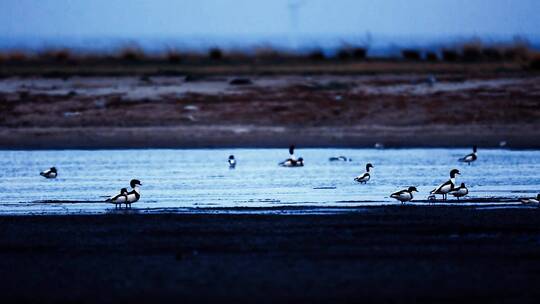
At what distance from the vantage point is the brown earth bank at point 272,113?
26766 millimetres

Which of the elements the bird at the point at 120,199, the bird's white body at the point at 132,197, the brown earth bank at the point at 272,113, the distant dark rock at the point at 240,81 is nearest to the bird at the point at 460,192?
the bird's white body at the point at 132,197

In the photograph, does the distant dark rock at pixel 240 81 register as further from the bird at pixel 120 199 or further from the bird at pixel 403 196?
the bird at pixel 403 196

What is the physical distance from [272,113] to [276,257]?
725 inches

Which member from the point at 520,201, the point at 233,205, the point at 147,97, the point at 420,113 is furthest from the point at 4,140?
the point at 520,201

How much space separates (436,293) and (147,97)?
22.7 meters

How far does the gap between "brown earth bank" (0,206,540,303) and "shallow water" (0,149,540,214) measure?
1.45m

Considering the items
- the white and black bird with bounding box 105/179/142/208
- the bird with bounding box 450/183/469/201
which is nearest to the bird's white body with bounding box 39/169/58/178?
the white and black bird with bounding box 105/179/142/208

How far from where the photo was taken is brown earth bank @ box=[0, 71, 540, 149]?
2677 cm

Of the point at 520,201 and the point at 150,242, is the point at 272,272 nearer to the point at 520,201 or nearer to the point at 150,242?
the point at 150,242

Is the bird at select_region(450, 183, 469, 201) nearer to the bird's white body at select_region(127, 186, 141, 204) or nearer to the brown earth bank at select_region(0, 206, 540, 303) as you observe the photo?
the brown earth bank at select_region(0, 206, 540, 303)

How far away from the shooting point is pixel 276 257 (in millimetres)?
11516

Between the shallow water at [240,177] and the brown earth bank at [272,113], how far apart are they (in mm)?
1592

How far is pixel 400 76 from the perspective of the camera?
3794cm

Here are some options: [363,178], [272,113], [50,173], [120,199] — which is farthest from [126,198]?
[272,113]
